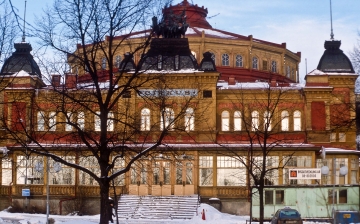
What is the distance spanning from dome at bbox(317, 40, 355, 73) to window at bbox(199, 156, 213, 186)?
47.7 feet

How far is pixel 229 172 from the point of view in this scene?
180ft

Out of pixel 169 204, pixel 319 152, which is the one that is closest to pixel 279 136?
pixel 319 152

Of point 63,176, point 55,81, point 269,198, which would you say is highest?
point 55,81

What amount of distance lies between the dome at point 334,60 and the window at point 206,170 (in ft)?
47.7

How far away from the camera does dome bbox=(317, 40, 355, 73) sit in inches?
2386

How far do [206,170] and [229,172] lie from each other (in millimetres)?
1918

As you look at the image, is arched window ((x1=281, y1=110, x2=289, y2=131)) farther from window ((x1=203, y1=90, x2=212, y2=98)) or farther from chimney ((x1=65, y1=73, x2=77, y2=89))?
chimney ((x1=65, y1=73, x2=77, y2=89))

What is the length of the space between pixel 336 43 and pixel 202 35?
17822 millimetres

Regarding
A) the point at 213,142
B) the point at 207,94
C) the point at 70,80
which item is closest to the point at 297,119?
the point at 213,142

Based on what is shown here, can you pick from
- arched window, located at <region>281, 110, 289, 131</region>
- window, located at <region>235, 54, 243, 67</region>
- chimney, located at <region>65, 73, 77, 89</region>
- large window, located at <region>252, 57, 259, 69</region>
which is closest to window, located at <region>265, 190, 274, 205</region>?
arched window, located at <region>281, 110, 289, 131</region>

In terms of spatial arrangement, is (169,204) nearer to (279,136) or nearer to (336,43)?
(279,136)

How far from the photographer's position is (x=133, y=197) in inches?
2109

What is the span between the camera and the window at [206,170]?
5484 cm

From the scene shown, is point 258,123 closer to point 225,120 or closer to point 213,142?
point 225,120
